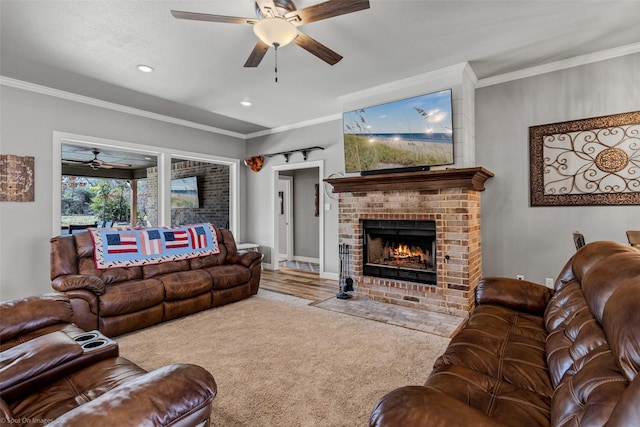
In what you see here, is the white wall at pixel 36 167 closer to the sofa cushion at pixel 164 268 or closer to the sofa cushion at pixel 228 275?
the sofa cushion at pixel 164 268

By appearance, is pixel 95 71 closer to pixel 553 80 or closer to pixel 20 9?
pixel 20 9

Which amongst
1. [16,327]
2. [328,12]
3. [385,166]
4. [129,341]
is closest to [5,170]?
[129,341]

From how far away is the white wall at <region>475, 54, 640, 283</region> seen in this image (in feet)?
10.3

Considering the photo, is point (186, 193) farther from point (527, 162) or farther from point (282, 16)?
point (527, 162)

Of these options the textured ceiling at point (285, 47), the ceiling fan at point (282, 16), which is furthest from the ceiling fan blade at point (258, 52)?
the textured ceiling at point (285, 47)

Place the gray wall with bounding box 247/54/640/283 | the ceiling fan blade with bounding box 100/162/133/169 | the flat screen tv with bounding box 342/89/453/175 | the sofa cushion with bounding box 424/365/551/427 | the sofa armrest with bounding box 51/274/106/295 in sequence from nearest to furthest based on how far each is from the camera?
the sofa cushion with bounding box 424/365/551/427
the sofa armrest with bounding box 51/274/106/295
the gray wall with bounding box 247/54/640/283
the flat screen tv with bounding box 342/89/453/175
the ceiling fan blade with bounding box 100/162/133/169

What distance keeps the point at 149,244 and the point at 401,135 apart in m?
3.41

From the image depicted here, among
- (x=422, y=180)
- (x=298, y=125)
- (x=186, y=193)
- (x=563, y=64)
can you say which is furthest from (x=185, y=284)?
(x=563, y=64)

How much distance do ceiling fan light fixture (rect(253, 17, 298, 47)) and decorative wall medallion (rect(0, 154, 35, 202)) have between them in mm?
3603

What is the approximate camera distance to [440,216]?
357cm

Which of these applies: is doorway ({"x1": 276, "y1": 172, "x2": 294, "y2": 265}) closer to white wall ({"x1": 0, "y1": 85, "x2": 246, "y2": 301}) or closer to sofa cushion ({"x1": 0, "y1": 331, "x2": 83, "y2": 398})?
white wall ({"x1": 0, "y1": 85, "x2": 246, "y2": 301})

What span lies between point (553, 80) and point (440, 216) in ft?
6.41

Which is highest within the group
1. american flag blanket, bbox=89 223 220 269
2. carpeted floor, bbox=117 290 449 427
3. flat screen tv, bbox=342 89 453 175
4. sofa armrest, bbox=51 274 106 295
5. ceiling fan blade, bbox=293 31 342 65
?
ceiling fan blade, bbox=293 31 342 65

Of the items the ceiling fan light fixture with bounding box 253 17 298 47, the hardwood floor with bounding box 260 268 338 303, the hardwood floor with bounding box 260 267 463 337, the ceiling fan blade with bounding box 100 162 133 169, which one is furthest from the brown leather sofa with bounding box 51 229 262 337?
the ceiling fan blade with bounding box 100 162 133 169
